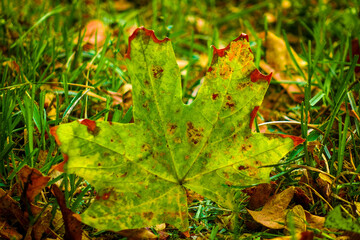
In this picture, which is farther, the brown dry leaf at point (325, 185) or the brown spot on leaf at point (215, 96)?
the brown dry leaf at point (325, 185)

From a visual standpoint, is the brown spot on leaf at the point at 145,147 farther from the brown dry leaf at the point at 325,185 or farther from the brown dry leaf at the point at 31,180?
the brown dry leaf at the point at 325,185

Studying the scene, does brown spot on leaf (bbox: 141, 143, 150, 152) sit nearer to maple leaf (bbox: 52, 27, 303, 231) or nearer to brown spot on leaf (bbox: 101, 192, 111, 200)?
maple leaf (bbox: 52, 27, 303, 231)

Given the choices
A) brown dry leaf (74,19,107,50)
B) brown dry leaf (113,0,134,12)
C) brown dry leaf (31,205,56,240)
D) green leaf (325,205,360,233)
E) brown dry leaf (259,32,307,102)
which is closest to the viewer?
Result: green leaf (325,205,360,233)

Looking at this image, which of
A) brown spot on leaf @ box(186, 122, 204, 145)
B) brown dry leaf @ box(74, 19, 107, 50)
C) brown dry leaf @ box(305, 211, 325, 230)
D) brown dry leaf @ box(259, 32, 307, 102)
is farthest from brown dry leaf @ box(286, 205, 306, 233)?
brown dry leaf @ box(74, 19, 107, 50)

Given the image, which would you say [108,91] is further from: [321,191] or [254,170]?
[321,191]

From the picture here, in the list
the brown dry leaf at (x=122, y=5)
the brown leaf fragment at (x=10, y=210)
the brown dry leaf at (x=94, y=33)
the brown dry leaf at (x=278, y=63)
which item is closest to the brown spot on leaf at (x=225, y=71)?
the brown leaf fragment at (x=10, y=210)

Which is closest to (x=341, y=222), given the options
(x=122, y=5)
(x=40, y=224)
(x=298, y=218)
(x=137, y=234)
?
(x=298, y=218)

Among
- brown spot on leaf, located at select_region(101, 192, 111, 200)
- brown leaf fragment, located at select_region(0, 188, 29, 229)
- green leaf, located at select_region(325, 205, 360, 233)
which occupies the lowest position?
brown leaf fragment, located at select_region(0, 188, 29, 229)
